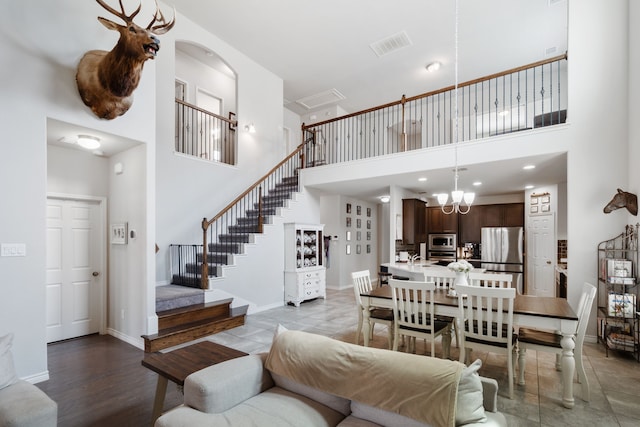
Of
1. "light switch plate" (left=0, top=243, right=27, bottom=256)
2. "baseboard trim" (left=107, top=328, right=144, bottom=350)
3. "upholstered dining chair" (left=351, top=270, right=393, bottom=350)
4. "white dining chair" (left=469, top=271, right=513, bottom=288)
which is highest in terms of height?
"light switch plate" (left=0, top=243, right=27, bottom=256)

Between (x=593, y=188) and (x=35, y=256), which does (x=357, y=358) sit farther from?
(x=593, y=188)

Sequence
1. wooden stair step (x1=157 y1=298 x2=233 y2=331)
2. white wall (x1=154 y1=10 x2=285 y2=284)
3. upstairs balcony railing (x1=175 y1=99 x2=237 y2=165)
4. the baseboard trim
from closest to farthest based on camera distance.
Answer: the baseboard trim → wooden stair step (x1=157 y1=298 x2=233 y2=331) → white wall (x1=154 y1=10 x2=285 y2=284) → upstairs balcony railing (x1=175 y1=99 x2=237 y2=165)

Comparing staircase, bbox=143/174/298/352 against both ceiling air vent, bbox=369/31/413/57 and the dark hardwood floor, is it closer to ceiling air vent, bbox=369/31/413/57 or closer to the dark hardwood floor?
the dark hardwood floor

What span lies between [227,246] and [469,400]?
200 inches

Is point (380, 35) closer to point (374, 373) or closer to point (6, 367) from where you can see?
point (374, 373)

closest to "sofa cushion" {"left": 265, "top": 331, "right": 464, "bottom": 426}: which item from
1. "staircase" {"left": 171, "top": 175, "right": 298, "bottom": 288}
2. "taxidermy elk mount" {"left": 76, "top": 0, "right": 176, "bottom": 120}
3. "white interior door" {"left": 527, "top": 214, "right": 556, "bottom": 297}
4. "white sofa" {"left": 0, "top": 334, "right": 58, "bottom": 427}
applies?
→ "white sofa" {"left": 0, "top": 334, "right": 58, "bottom": 427}

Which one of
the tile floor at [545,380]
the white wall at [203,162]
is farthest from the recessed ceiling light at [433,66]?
the tile floor at [545,380]

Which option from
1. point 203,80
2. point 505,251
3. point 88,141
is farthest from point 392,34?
point 505,251

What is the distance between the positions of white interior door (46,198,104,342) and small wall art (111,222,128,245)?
0.96 ft

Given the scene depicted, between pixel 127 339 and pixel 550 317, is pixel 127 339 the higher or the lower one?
the lower one

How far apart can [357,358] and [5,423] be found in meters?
1.88

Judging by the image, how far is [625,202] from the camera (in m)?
3.76

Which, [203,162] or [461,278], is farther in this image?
[203,162]

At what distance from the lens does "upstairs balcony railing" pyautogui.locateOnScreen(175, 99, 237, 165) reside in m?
6.41
